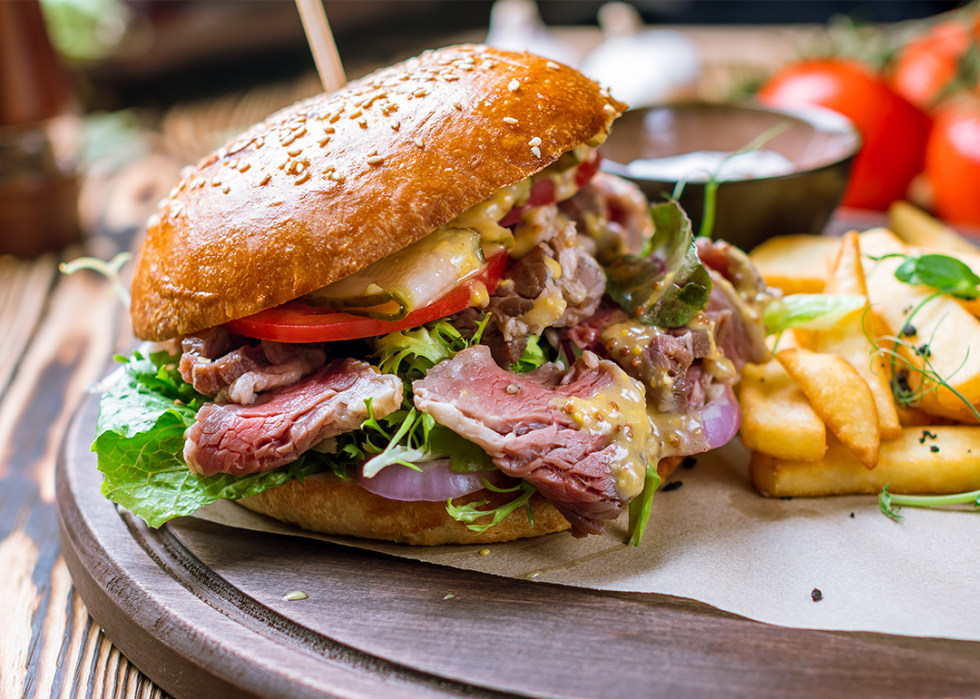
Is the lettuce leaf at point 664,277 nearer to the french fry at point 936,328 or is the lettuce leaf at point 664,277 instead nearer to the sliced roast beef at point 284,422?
the french fry at point 936,328

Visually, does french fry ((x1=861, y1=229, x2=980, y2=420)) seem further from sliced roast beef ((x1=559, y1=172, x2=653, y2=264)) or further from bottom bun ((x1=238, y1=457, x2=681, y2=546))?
bottom bun ((x1=238, y1=457, x2=681, y2=546))

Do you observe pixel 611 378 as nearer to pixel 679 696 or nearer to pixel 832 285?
pixel 679 696

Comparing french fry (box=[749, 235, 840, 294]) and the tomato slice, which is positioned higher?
the tomato slice

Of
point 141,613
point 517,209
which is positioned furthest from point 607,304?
point 141,613

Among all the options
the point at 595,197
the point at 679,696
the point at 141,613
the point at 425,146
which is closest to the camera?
the point at 679,696

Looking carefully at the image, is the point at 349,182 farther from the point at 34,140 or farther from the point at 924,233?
the point at 34,140

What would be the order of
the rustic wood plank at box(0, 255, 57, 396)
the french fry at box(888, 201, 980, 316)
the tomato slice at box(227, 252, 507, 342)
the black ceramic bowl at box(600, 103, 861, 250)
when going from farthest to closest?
the rustic wood plank at box(0, 255, 57, 396) < the black ceramic bowl at box(600, 103, 861, 250) < the french fry at box(888, 201, 980, 316) < the tomato slice at box(227, 252, 507, 342)

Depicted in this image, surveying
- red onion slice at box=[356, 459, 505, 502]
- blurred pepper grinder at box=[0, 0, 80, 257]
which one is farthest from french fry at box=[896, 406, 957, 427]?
blurred pepper grinder at box=[0, 0, 80, 257]
